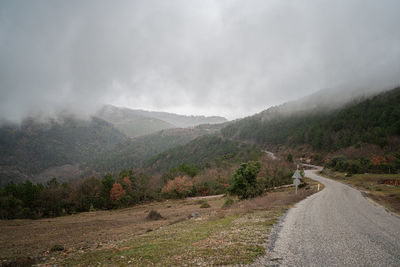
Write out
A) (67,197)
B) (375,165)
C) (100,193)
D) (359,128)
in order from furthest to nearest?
(359,128)
(100,193)
(67,197)
(375,165)

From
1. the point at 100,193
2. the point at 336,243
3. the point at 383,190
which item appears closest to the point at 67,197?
the point at 100,193

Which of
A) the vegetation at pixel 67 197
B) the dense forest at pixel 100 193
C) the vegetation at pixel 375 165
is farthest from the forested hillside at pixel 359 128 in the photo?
the vegetation at pixel 67 197

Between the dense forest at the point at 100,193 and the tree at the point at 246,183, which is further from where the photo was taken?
the dense forest at the point at 100,193

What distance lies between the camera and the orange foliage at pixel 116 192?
280 feet

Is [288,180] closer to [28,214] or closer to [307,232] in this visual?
[307,232]

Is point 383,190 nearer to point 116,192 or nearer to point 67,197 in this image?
point 116,192

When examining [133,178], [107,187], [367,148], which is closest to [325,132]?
[367,148]

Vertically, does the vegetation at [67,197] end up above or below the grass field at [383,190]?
below

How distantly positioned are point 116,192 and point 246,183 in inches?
2778

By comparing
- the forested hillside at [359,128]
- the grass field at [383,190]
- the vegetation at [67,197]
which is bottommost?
the vegetation at [67,197]

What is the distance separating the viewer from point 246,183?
34.4 m

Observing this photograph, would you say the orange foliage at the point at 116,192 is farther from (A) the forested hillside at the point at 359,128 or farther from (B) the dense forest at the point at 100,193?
(A) the forested hillside at the point at 359,128

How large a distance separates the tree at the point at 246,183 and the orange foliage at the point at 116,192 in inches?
2642

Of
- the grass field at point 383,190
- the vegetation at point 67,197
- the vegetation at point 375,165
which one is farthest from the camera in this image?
the vegetation at point 67,197
